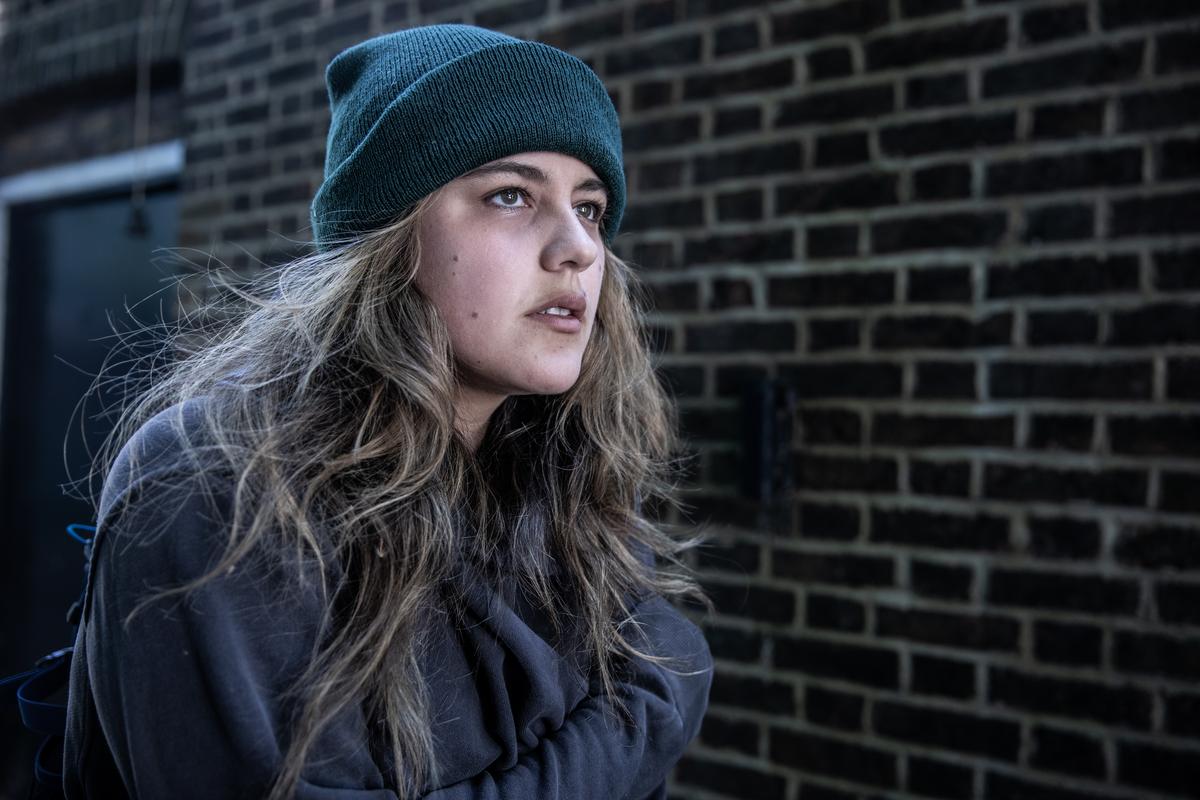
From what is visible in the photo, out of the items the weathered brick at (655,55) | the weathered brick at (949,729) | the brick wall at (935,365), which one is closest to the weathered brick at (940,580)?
the brick wall at (935,365)

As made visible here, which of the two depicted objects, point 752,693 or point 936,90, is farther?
point 752,693

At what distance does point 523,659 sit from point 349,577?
0.28 meters

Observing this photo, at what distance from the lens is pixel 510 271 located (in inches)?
54.9

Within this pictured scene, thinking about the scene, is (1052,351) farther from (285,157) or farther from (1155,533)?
(285,157)

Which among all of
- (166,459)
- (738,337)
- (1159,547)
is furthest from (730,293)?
(166,459)

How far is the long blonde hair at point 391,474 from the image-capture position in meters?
1.17

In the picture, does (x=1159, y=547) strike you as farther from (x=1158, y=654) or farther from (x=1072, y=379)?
(x=1072, y=379)

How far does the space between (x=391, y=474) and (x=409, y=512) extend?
0.06 m

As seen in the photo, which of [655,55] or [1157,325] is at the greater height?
[655,55]

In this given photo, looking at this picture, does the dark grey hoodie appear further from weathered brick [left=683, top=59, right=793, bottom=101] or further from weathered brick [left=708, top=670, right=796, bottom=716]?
weathered brick [left=683, top=59, right=793, bottom=101]

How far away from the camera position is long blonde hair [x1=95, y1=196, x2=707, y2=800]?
3.85ft

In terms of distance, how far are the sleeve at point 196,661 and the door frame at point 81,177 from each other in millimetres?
2929

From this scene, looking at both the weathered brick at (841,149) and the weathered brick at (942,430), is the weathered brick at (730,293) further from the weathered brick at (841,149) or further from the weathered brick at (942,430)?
the weathered brick at (942,430)

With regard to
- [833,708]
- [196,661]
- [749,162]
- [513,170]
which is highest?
[749,162]
